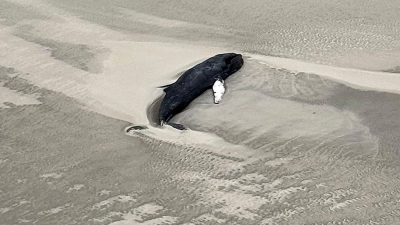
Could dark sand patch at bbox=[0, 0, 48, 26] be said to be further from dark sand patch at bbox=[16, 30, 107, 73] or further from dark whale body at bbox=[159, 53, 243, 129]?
dark whale body at bbox=[159, 53, 243, 129]

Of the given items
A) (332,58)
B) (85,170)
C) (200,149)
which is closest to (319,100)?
(332,58)

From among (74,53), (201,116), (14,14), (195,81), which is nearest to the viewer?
(201,116)

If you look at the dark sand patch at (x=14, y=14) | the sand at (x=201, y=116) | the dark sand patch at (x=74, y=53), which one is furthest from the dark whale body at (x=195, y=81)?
the dark sand patch at (x=14, y=14)

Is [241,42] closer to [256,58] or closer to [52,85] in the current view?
[256,58]

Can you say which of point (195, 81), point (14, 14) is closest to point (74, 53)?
point (14, 14)

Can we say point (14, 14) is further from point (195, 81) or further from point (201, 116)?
point (201, 116)

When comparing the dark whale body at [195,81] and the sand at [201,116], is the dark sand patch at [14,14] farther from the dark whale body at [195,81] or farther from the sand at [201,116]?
the dark whale body at [195,81]

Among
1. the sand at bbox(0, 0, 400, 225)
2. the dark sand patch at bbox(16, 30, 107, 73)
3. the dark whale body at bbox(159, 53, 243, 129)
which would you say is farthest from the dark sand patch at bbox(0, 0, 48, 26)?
the dark whale body at bbox(159, 53, 243, 129)
